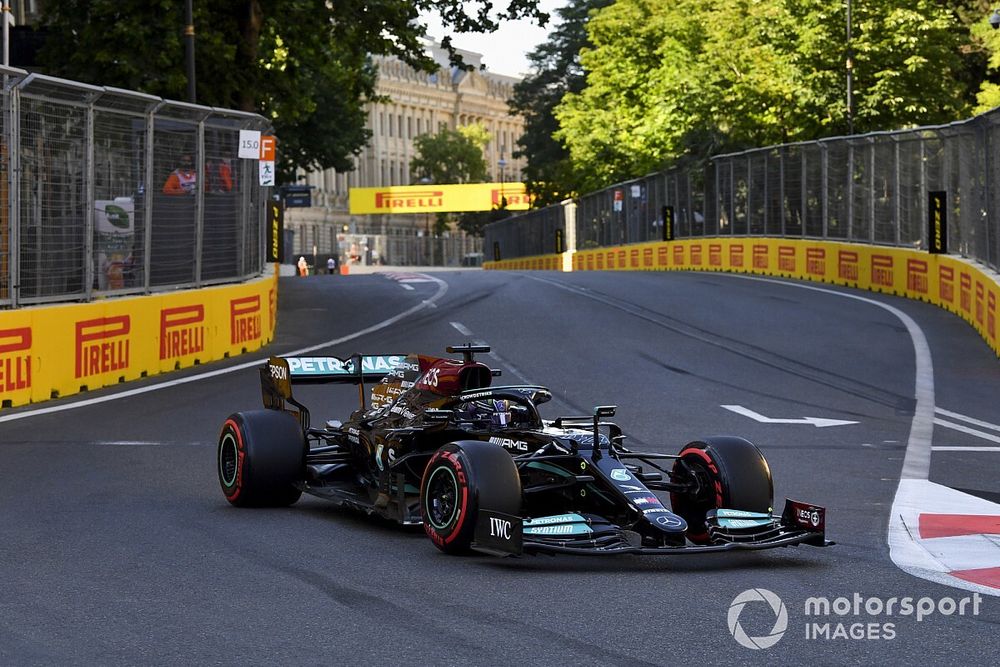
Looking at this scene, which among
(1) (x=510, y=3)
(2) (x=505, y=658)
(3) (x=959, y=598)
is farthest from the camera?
(1) (x=510, y=3)

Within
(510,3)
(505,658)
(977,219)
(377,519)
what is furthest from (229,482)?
(510,3)

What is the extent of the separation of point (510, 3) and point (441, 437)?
25.0m

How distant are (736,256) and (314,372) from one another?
3422 centimetres

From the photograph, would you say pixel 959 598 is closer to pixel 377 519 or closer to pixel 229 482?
pixel 377 519

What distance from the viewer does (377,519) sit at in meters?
9.37

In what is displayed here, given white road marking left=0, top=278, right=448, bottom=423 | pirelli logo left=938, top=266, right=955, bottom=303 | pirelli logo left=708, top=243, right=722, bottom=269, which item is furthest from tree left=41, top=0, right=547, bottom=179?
pirelli logo left=708, top=243, right=722, bottom=269

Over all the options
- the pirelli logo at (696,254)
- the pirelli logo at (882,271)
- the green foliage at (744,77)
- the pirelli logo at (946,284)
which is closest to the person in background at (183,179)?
the pirelli logo at (946,284)

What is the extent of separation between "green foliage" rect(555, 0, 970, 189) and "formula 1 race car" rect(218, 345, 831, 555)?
42172 millimetres

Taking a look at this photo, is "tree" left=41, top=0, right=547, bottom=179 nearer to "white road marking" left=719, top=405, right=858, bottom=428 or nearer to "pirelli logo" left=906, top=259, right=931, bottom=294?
"pirelli logo" left=906, top=259, right=931, bottom=294

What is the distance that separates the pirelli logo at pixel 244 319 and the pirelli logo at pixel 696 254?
86.7 ft

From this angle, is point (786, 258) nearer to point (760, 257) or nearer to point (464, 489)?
point (760, 257)

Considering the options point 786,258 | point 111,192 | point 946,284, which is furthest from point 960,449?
point 786,258

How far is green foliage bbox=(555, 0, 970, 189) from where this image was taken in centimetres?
5047

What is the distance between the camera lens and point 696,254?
158 ft
